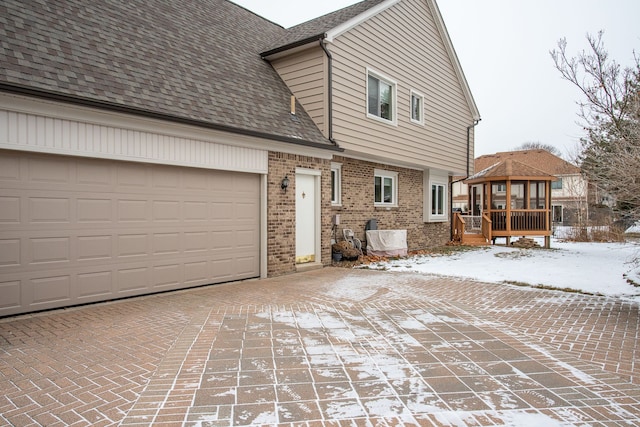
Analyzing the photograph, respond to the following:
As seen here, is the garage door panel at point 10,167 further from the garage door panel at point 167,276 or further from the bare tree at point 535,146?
the bare tree at point 535,146

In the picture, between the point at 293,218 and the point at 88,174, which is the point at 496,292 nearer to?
the point at 293,218

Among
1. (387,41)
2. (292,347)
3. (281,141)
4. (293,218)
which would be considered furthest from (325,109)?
(292,347)

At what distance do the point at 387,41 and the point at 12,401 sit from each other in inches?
469

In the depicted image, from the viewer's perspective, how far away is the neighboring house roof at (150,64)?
5.74 meters

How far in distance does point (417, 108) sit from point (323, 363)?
1170 centimetres

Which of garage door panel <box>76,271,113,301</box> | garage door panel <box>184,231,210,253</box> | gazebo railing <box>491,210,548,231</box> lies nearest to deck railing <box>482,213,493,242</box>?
gazebo railing <box>491,210,548,231</box>

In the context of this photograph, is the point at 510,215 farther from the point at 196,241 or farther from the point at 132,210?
the point at 132,210

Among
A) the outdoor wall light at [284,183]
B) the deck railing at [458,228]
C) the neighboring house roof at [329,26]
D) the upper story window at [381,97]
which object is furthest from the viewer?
the deck railing at [458,228]

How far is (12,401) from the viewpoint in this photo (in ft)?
10.1

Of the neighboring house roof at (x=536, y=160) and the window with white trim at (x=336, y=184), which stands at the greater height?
the neighboring house roof at (x=536, y=160)

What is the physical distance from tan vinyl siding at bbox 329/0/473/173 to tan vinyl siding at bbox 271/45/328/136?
12.1 inches

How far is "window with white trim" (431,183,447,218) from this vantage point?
16.1 m

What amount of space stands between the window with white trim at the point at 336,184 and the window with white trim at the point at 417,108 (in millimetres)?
3852

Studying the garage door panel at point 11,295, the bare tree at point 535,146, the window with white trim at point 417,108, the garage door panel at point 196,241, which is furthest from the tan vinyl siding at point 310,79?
the bare tree at point 535,146
